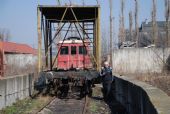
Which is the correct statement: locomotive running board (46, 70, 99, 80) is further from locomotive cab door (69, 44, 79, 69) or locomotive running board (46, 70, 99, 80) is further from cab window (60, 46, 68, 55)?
cab window (60, 46, 68, 55)

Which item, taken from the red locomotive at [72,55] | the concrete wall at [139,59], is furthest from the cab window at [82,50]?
the concrete wall at [139,59]

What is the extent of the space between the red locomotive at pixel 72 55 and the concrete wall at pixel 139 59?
1722 centimetres

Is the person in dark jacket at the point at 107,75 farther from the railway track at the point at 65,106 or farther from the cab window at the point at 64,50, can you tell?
the cab window at the point at 64,50

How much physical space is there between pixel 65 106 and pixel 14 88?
2518mm

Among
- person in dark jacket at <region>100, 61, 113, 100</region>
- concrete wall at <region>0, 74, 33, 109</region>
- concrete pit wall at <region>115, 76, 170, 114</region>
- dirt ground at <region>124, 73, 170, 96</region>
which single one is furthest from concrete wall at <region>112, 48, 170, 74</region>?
person in dark jacket at <region>100, 61, 113, 100</region>

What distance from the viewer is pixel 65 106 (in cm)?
1773

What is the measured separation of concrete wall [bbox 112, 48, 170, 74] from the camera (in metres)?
40.3

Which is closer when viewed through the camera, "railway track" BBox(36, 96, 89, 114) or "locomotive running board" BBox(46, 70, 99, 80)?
"railway track" BBox(36, 96, 89, 114)

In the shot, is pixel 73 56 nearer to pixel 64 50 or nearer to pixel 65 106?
pixel 64 50

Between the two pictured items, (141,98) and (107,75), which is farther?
(107,75)

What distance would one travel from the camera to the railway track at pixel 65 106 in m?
16.0

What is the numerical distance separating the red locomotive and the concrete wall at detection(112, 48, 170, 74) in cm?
1722

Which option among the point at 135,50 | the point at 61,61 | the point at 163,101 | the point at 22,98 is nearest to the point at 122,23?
the point at 135,50

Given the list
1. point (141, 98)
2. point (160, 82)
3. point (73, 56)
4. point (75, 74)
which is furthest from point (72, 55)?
point (141, 98)
